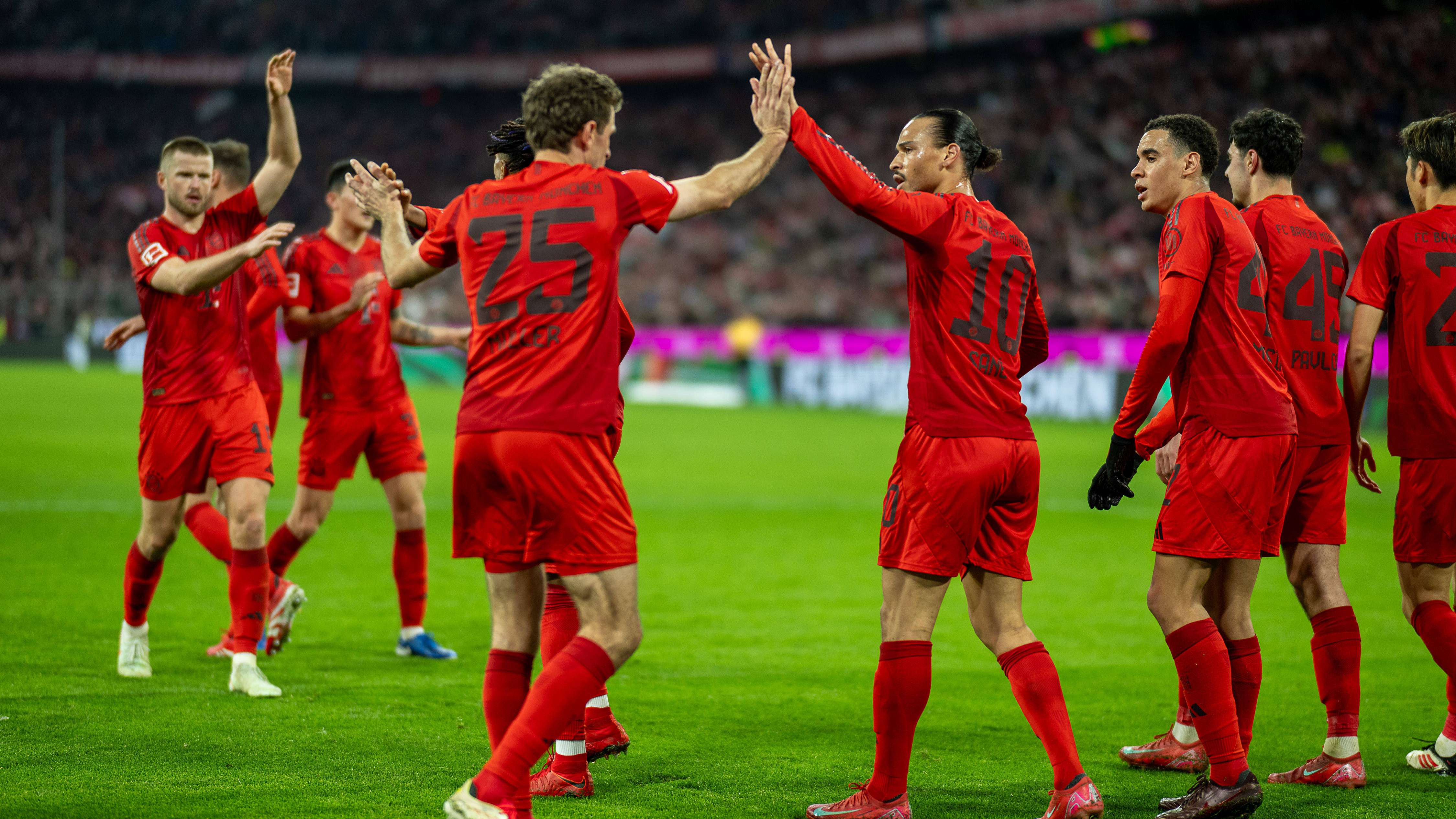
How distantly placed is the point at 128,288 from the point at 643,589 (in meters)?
32.5

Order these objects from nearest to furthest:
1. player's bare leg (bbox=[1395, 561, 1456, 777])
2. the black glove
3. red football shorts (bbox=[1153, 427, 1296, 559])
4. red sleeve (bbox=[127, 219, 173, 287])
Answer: red football shorts (bbox=[1153, 427, 1296, 559]), the black glove, player's bare leg (bbox=[1395, 561, 1456, 777]), red sleeve (bbox=[127, 219, 173, 287])

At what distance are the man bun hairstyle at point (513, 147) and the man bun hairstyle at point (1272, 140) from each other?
2587 millimetres

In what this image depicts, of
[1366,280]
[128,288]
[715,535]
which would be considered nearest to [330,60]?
[128,288]

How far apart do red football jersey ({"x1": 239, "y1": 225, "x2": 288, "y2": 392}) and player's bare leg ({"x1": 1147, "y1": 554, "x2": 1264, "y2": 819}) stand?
4.13m

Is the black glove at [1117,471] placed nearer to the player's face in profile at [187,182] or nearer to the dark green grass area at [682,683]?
the dark green grass area at [682,683]

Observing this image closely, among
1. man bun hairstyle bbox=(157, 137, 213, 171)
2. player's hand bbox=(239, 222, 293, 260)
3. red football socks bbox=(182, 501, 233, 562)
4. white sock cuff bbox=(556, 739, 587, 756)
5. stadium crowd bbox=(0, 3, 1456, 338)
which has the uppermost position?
stadium crowd bbox=(0, 3, 1456, 338)

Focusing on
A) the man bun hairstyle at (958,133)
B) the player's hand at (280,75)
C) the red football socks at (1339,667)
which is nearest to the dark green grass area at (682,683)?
the red football socks at (1339,667)

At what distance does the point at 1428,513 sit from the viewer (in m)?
5.07

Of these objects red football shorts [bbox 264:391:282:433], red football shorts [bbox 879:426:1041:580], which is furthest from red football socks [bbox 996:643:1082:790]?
red football shorts [bbox 264:391:282:433]

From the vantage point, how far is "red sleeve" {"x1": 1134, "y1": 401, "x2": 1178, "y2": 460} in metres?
4.72

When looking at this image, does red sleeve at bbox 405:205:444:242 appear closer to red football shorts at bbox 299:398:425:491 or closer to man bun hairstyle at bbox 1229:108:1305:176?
red football shorts at bbox 299:398:425:491

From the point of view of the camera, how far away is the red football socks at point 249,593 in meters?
6.05

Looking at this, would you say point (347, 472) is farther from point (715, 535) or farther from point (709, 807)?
point (715, 535)

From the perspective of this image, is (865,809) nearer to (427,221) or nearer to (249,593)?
(427,221)
